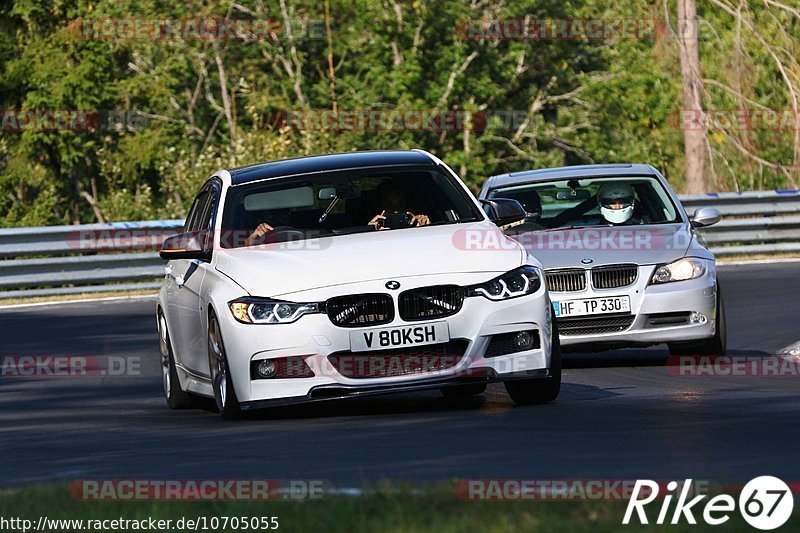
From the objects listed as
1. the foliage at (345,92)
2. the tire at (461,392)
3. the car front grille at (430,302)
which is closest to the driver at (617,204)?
the tire at (461,392)

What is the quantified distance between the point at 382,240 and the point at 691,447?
2830 millimetres

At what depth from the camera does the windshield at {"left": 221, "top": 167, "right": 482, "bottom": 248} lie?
11000 mm

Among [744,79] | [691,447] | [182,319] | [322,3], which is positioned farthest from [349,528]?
[322,3]

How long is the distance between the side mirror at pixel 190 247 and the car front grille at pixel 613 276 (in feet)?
10.9

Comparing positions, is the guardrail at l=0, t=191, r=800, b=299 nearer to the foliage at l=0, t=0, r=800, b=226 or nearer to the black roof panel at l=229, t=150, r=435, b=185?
the foliage at l=0, t=0, r=800, b=226

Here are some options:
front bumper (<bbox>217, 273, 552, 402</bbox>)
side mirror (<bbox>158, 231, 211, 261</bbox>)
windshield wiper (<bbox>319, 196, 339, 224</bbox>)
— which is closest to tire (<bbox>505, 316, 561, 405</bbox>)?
front bumper (<bbox>217, 273, 552, 402</bbox>)

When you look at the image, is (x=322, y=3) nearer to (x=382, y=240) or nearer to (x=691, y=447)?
(x=382, y=240)

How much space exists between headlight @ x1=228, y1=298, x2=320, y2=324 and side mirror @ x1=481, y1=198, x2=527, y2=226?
6.18ft

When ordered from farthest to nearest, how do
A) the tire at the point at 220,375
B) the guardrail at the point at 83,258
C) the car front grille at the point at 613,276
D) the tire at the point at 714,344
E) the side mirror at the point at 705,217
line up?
the guardrail at the point at 83,258, the side mirror at the point at 705,217, the tire at the point at 714,344, the car front grille at the point at 613,276, the tire at the point at 220,375

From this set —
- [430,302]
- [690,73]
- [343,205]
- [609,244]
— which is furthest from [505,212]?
[690,73]

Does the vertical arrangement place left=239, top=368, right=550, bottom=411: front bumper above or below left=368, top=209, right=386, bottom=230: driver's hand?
below

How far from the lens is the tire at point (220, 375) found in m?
10.2

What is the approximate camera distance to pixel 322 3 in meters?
36.7

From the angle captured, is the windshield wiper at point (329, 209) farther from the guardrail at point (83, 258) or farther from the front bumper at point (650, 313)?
the guardrail at point (83, 258)
